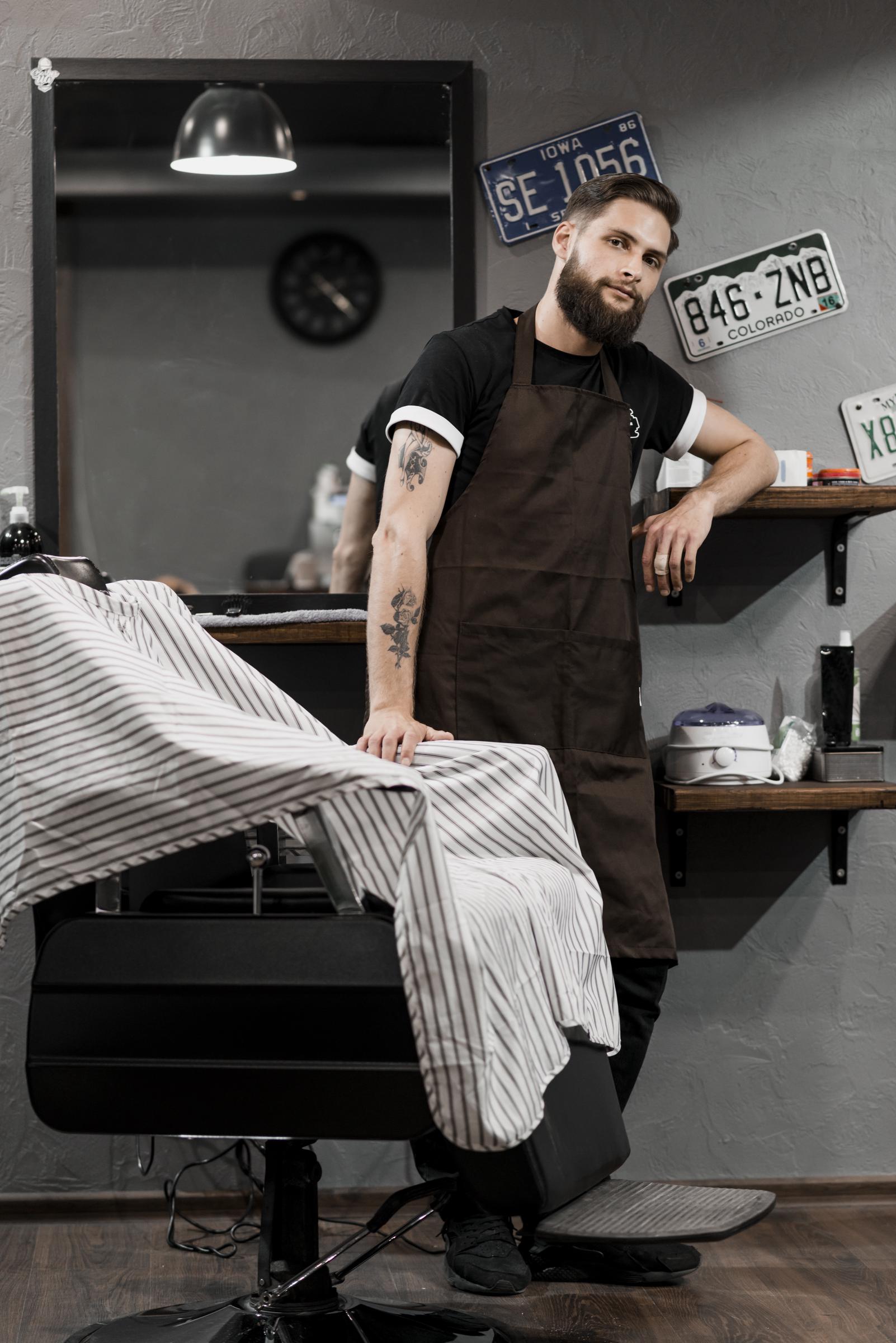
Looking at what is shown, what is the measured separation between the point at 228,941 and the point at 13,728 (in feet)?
0.97

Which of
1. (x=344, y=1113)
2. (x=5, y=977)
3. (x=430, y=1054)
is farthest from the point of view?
(x=5, y=977)

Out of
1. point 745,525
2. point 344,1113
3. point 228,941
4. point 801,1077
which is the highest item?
point 745,525

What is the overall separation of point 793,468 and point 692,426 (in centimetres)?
21

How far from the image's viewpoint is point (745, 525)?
246 cm

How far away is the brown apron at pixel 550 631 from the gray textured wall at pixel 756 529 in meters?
0.40

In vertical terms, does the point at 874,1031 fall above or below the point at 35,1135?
above

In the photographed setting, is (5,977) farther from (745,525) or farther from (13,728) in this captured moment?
(745,525)

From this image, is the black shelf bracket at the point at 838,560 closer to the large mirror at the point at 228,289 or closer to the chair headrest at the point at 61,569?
the large mirror at the point at 228,289

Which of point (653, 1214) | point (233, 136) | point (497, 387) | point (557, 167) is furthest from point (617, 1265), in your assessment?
point (233, 136)

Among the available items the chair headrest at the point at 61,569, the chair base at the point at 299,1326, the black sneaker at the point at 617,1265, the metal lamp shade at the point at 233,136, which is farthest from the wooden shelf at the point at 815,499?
the chair base at the point at 299,1326

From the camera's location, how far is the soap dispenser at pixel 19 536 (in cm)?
229

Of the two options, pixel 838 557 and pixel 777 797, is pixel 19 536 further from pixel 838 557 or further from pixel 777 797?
pixel 838 557

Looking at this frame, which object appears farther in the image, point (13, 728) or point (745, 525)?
point (745, 525)

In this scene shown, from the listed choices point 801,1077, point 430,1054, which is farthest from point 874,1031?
point 430,1054
